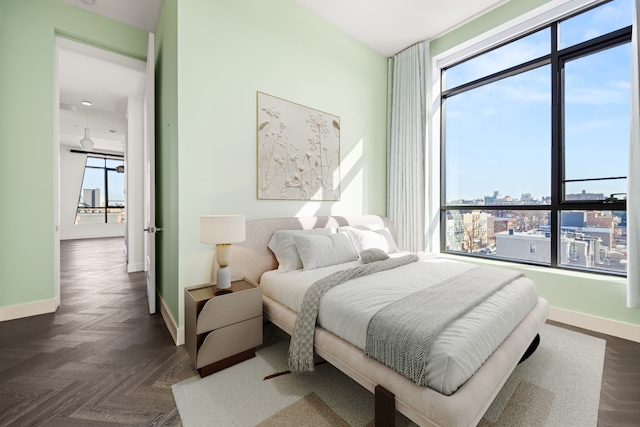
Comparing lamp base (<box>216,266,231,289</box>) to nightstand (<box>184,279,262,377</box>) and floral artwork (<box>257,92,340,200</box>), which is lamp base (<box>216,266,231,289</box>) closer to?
nightstand (<box>184,279,262,377</box>)

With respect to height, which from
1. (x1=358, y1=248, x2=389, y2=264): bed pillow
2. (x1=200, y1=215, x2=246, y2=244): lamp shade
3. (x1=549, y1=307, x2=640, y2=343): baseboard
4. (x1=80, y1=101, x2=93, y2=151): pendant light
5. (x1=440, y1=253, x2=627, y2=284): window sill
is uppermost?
(x1=80, y1=101, x2=93, y2=151): pendant light

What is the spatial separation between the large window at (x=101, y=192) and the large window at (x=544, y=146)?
10429 millimetres

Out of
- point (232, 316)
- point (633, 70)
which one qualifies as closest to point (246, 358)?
point (232, 316)

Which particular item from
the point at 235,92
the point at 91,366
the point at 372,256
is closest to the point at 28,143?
the point at 235,92

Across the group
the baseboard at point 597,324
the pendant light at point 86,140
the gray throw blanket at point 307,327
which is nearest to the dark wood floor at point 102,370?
Answer: the baseboard at point 597,324

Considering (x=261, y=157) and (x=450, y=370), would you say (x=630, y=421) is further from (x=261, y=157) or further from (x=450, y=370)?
(x=261, y=157)

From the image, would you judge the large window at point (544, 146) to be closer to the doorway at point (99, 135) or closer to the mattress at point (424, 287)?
the mattress at point (424, 287)

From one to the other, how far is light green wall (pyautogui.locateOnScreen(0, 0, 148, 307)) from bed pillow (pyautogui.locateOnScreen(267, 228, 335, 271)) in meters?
2.48

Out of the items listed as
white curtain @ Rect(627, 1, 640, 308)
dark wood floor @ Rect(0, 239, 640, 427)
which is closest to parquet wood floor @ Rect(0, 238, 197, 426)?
dark wood floor @ Rect(0, 239, 640, 427)

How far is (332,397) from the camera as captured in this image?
169 cm

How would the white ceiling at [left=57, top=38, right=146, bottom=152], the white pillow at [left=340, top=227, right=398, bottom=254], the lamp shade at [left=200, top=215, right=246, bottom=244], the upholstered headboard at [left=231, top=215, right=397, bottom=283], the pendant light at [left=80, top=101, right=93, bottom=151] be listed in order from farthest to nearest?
the pendant light at [left=80, top=101, right=93, bottom=151], the white ceiling at [left=57, top=38, right=146, bottom=152], the white pillow at [left=340, top=227, right=398, bottom=254], the upholstered headboard at [left=231, top=215, right=397, bottom=283], the lamp shade at [left=200, top=215, right=246, bottom=244]

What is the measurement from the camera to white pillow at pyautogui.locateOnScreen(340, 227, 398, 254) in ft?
9.89

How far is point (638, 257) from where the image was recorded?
235cm

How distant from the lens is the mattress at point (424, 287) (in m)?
1.20
